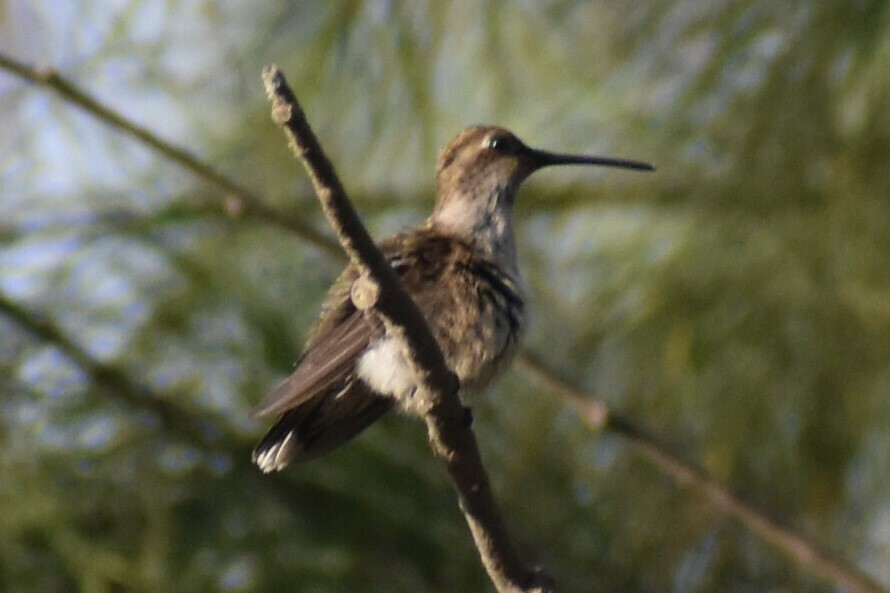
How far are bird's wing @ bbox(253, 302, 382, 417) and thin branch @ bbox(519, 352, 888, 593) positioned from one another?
0.36 metres

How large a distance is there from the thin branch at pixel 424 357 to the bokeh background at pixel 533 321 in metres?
1.18

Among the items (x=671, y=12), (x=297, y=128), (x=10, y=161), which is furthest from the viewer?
(x=10, y=161)

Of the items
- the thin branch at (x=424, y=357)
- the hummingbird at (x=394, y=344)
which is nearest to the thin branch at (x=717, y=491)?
the hummingbird at (x=394, y=344)

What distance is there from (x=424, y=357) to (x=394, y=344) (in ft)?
0.82

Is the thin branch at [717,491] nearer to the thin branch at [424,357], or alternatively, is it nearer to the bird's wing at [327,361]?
the bird's wing at [327,361]

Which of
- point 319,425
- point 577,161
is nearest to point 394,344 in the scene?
point 319,425

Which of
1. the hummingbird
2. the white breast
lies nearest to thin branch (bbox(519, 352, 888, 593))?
the hummingbird

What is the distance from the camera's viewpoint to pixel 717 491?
1776 mm

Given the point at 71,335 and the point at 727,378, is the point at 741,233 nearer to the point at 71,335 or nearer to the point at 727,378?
the point at 727,378

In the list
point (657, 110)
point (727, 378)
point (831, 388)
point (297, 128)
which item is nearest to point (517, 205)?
point (657, 110)

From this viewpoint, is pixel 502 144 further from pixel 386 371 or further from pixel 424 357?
pixel 424 357

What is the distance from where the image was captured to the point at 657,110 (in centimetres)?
254

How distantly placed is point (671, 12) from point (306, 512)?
3.81 feet

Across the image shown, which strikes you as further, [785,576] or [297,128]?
[785,576]
